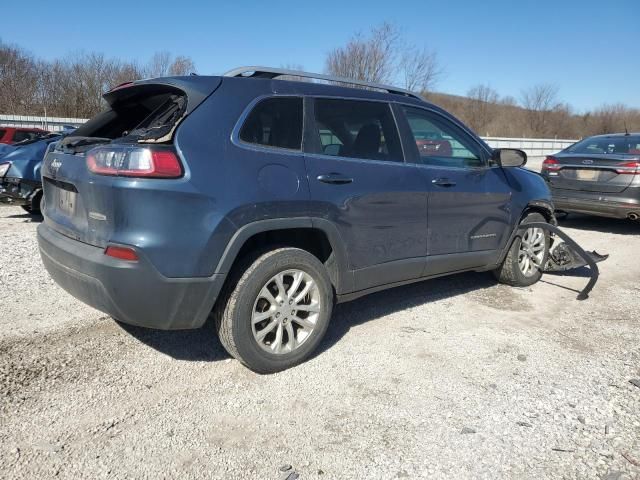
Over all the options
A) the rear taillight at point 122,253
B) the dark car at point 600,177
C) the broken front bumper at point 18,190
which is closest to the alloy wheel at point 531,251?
the dark car at point 600,177

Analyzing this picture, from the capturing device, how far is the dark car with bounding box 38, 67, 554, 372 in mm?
2699

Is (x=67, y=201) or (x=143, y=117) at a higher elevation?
(x=143, y=117)

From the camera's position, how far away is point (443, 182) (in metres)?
4.08

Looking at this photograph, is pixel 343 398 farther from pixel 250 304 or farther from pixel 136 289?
pixel 136 289

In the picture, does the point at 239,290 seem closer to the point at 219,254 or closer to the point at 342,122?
the point at 219,254

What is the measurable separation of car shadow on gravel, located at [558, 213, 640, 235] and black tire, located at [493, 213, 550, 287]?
409 centimetres

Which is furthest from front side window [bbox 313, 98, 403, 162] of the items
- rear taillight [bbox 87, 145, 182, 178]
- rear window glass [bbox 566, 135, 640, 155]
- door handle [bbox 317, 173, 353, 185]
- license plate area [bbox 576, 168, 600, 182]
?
rear window glass [bbox 566, 135, 640, 155]

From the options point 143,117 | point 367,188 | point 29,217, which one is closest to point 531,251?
point 367,188

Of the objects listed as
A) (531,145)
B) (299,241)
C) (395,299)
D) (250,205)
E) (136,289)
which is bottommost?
(395,299)

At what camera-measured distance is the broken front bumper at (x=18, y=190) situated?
7.98 meters

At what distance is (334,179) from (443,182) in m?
1.18

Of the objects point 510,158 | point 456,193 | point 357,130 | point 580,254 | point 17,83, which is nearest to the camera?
point 357,130

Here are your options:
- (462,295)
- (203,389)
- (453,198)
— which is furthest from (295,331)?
(462,295)

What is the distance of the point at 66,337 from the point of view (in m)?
3.66
